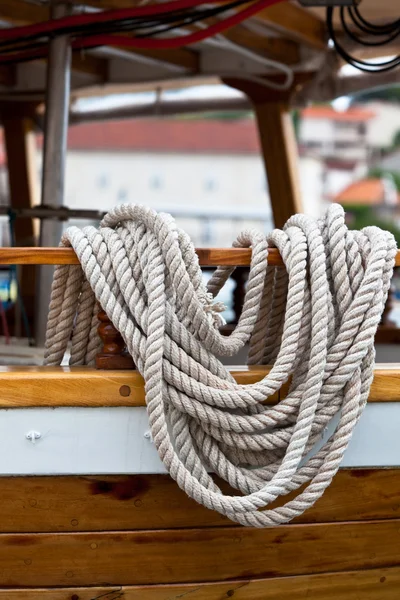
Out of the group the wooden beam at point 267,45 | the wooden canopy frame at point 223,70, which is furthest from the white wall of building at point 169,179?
the wooden beam at point 267,45

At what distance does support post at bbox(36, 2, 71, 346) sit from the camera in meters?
3.74

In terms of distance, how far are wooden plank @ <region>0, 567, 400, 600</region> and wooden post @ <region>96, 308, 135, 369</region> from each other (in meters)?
0.48

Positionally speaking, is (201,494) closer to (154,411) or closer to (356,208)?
(154,411)

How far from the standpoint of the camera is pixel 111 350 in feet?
6.44

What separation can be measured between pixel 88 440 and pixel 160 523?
26 cm

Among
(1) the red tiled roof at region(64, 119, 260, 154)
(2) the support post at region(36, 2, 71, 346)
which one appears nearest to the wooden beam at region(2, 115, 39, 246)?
(2) the support post at region(36, 2, 71, 346)

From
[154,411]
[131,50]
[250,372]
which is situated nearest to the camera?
[154,411]

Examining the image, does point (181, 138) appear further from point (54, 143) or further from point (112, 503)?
point (112, 503)

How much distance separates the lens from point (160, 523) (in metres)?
1.96

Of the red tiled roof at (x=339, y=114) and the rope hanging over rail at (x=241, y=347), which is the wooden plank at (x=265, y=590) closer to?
the rope hanging over rail at (x=241, y=347)

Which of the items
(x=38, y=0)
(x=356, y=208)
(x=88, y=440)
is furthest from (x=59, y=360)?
(x=356, y=208)

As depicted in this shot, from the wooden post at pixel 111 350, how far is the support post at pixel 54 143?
5.91 feet

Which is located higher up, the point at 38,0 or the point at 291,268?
the point at 38,0

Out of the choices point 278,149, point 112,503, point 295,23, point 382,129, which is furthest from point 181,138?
point 112,503
